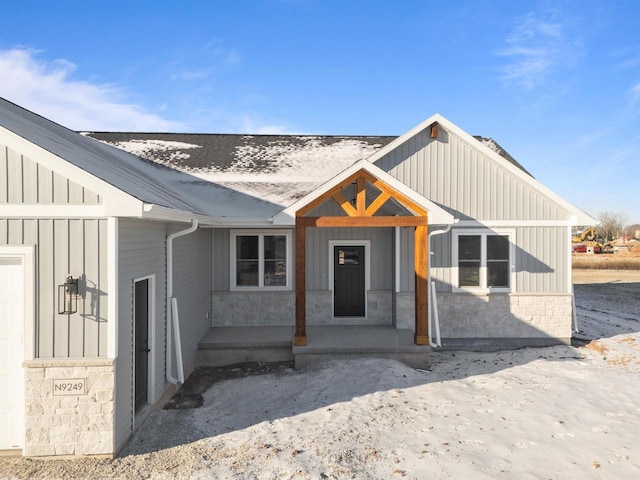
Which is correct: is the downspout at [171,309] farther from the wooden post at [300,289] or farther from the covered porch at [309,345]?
the wooden post at [300,289]

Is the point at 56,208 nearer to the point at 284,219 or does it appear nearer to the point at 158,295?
Result: the point at 158,295

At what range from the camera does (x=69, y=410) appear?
15.4ft

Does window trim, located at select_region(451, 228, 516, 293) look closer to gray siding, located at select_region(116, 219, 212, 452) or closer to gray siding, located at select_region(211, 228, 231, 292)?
gray siding, located at select_region(211, 228, 231, 292)

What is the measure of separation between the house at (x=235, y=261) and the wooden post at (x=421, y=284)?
3 cm

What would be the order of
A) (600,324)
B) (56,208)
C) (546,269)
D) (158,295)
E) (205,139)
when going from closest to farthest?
1. (56,208)
2. (158,295)
3. (546,269)
4. (600,324)
5. (205,139)

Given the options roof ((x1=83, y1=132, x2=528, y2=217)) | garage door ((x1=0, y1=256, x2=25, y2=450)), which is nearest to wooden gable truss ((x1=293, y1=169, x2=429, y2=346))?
roof ((x1=83, y1=132, x2=528, y2=217))

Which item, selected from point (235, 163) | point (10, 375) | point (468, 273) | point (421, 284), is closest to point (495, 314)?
point (468, 273)

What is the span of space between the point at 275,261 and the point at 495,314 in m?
5.82

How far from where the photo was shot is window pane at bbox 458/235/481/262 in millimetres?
9781

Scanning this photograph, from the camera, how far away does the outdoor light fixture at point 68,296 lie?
15.2ft

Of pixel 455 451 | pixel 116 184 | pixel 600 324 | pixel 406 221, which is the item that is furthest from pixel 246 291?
pixel 600 324

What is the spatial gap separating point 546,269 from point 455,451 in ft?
21.9

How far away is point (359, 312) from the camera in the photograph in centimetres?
1032

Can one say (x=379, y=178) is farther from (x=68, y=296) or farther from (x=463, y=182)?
(x=68, y=296)
